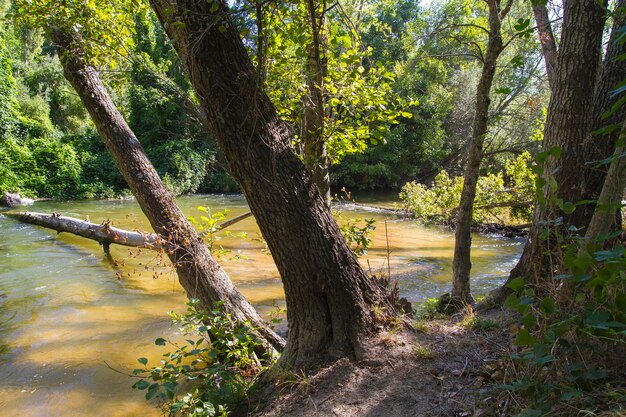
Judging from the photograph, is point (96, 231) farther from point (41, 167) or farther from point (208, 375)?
point (41, 167)

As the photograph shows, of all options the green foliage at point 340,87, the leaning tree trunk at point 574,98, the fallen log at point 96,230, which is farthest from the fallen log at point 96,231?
the leaning tree trunk at point 574,98

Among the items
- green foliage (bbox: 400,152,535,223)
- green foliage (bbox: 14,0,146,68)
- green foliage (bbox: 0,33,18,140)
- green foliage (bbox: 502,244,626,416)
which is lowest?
green foliage (bbox: 502,244,626,416)

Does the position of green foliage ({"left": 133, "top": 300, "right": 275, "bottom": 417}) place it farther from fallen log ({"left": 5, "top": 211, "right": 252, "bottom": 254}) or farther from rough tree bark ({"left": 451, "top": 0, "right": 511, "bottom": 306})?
fallen log ({"left": 5, "top": 211, "right": 252, "bottom": 254})

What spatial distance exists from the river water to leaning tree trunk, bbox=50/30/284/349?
361 mm

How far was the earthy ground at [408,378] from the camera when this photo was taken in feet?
7.95

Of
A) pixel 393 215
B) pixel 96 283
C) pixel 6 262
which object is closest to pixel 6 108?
pixel 6 262

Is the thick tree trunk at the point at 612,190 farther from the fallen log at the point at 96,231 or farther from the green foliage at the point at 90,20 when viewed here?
the fallen log at the point at 96,231

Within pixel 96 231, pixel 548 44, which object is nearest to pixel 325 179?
pixel 548 44

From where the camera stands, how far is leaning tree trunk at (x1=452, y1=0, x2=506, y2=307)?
435 centimetres

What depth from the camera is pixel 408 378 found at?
2672 millimetres

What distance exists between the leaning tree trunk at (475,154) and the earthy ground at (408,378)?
5.29ft

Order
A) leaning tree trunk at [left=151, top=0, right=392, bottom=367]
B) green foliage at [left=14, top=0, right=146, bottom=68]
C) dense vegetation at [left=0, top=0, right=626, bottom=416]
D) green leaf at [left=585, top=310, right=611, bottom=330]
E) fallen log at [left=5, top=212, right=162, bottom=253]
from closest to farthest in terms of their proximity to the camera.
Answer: green leaf at [left=585, top=310, right=611, bottom=330]
dense vegetation at [left=0, top=0, right=626, bottom=416]
leaning tree trunk at [left=151, top=0, right=392, bottom=367]
green foliage at [left=14, top=0, right=146, bottom=68]
fallen log at [left=5, top=212, right=162, bottom=253]

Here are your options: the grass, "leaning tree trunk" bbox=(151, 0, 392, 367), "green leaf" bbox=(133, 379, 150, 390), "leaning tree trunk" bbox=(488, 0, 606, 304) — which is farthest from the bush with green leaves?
"green leaf" bbox=(133, 379, 150, 390)

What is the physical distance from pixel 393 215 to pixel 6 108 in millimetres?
18137
